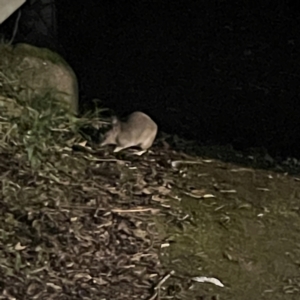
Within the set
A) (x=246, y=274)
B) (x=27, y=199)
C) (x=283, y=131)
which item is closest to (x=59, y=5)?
(x=283, y=131)

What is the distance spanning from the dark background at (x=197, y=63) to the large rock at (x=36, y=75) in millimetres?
256

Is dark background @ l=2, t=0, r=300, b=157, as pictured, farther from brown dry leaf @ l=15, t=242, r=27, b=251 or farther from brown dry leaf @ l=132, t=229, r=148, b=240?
brown dry leaf @ l=15, t=242, r=27, b=251

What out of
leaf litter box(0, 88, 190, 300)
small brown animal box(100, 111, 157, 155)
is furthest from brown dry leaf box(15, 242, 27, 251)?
small brown animal box(100, 111, 157, 155)

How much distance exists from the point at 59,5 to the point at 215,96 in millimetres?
1301

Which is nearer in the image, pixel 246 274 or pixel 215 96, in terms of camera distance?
pixel 246 274

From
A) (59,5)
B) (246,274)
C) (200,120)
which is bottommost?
(246,274)

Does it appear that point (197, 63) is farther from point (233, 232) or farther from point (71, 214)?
point (71, 214)

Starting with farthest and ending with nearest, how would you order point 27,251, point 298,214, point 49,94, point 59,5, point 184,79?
point 59,5 < point 184,79 < point 49,94 < point 298,214 < point 27,251

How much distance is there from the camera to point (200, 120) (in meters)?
4.71

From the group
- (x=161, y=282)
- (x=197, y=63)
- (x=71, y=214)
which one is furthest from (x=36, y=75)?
(x=161, y=282)

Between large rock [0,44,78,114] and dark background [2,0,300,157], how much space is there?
26 cm

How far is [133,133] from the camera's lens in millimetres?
4117

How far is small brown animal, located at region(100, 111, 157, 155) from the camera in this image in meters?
4.11

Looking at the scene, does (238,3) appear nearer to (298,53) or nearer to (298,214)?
(298,53)
